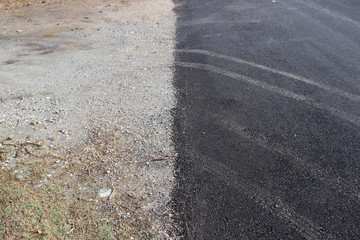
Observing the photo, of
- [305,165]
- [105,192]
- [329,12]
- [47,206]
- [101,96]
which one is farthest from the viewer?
[329,12]

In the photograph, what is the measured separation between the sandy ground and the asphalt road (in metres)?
0.34

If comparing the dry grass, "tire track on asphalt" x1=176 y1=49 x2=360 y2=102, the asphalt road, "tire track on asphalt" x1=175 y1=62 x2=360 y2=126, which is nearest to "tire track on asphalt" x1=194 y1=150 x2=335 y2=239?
the asphalt road

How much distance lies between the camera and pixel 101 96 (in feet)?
19.0

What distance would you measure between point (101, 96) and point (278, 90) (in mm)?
3435

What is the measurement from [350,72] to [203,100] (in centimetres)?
332

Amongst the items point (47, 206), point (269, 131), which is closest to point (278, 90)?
point (269, 131)

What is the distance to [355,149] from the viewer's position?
14.2 ft

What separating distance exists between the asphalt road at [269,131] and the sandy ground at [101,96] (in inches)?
13.6

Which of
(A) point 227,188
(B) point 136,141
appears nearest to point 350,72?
(A) point 227,188

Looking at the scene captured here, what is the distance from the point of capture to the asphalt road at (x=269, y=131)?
335 centimetres

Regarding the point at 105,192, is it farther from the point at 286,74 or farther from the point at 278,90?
the point at 286,74

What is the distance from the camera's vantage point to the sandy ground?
3.95 metres

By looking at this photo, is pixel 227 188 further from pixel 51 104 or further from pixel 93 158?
pixel 51 104

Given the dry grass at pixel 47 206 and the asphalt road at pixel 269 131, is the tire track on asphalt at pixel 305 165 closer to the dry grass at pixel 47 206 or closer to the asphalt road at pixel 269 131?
the asphalt road at pixel 269 131
